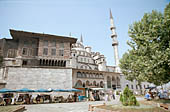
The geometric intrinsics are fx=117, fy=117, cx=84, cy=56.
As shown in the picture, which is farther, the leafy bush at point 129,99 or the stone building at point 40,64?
the stone building at point 40,64

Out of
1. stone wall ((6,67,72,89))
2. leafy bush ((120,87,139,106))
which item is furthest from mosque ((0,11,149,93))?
leafy bush ((120,87,139,106))

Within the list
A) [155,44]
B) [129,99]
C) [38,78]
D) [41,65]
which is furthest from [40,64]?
[155,44]

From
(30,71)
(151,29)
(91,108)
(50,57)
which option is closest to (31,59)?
(50,57)

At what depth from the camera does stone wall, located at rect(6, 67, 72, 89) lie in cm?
1856

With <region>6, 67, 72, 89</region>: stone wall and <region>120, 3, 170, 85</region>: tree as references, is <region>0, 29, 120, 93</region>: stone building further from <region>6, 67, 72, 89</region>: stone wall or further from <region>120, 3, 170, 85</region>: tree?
<region>120, 3, 170, 85</region>: tree

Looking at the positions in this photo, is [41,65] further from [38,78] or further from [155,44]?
[155,44]

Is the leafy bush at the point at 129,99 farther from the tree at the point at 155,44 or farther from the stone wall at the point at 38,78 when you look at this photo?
the stone wall at the point at 38,78

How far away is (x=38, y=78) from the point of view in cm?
1989

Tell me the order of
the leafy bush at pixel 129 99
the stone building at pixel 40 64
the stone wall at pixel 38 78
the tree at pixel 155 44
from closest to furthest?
the leafy bush at pixel 129 99
the tree at pixel 155 44
the stone wall at pixel 38 78
the stone building at pixel 40 64

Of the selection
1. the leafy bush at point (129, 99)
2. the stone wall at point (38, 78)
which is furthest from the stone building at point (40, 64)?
the leafy bush at point (129, 99)

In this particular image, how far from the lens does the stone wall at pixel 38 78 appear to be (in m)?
18.6

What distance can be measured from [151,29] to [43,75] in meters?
17.7

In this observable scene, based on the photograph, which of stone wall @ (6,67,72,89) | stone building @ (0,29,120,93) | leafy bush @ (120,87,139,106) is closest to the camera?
leafy bush @ (120,87,139,106)

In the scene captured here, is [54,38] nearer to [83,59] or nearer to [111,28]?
[83,59]
